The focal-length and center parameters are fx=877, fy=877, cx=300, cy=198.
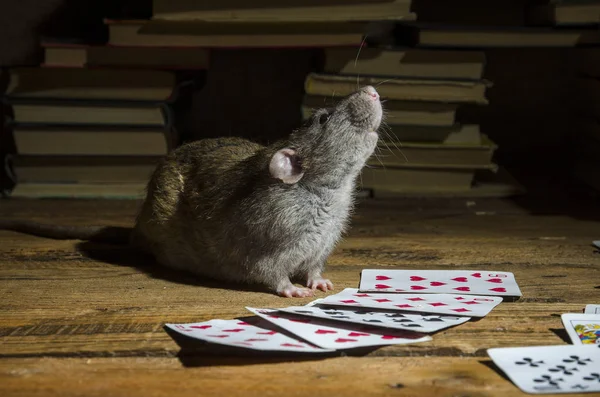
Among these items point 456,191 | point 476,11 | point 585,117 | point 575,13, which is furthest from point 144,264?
point 585,117

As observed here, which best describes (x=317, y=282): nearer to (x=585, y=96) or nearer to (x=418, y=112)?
(x=418, y=112)

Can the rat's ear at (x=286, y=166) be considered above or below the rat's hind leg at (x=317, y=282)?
above

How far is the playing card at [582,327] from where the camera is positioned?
2.08 m

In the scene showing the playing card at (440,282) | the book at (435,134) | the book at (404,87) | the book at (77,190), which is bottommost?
the book at (77,190)

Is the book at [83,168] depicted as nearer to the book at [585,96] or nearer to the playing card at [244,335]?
the playing card at [244,335]

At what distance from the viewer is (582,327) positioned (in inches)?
85.1

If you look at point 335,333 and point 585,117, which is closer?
point 335,333

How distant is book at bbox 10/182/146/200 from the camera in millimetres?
3750

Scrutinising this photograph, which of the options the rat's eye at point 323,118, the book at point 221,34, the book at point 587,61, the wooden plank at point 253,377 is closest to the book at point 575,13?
the book at point 587,61

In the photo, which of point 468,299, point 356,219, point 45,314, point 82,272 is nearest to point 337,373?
point 468,299

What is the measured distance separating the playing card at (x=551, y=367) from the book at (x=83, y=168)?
7.03 feet

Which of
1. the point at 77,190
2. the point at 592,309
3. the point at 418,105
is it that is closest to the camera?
the point at 592,309

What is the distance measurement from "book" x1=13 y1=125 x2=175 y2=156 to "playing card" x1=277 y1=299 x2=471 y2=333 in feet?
5.33

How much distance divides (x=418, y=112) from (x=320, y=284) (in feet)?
4.37
